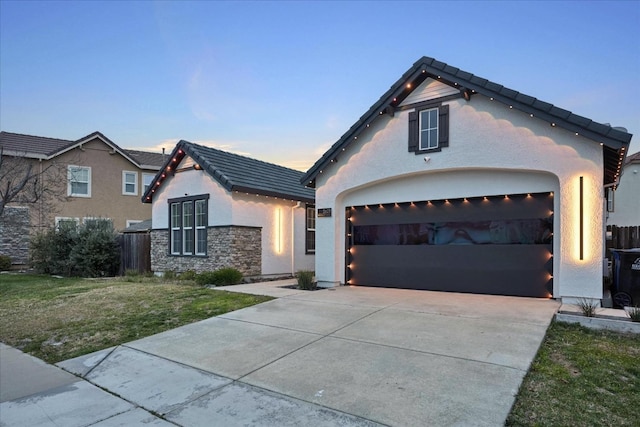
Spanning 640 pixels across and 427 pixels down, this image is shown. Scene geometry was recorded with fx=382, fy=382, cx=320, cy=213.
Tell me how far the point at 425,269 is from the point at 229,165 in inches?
358

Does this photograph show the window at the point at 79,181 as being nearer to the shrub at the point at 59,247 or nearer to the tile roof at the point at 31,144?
the tile roof at the point at 31,144

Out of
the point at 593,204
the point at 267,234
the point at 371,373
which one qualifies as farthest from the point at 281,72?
the point at 371,373

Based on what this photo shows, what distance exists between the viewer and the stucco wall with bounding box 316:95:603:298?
8.55 meters

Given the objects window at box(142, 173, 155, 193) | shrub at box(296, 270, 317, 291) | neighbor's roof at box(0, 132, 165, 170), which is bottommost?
shrub at box(296, 270, 317, 291)

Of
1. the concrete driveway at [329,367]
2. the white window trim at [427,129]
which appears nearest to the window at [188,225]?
the concrete driveway at [329,367]

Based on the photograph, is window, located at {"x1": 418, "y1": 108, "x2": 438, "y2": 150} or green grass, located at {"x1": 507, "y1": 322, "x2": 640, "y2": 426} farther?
window, located at {"x1": 418, "y1": 108, "x2": 438, "y2": 150}

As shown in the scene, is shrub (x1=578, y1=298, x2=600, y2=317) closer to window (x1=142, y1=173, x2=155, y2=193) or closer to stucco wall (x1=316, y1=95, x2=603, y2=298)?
stucco wall (x1=316, y1=95, x2=603, y2=298)

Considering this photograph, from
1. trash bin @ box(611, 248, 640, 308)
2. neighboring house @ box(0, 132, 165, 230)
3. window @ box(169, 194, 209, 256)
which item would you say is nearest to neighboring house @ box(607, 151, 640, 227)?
trash bin @ box(611, 248, 640, 308)

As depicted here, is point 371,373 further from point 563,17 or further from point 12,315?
point 563,17

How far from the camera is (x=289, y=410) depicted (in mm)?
3973

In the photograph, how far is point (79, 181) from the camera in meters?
23.5

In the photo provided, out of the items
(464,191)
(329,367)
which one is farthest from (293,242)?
(329,367)

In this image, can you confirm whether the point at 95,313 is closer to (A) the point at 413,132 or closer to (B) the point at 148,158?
(A) the point at 413,132

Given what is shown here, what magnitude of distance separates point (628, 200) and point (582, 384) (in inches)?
912
